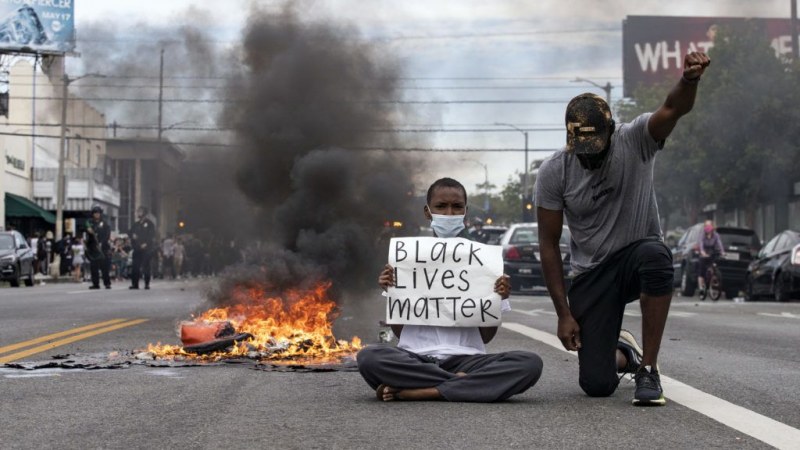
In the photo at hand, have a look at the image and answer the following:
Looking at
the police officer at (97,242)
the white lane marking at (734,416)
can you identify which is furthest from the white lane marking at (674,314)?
the police officer at (97,242)

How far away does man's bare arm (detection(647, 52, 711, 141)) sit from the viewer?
5957 mm

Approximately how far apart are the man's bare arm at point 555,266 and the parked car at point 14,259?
87.7 ft

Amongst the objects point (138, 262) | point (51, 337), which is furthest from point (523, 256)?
point (51, 337)

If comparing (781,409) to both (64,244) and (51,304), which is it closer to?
(51,304)

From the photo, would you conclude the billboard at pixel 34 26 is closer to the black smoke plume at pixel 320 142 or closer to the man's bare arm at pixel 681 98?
the black smoke plume at pixel 320 142

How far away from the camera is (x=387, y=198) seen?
47.0 ft

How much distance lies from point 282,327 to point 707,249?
18.1 metres

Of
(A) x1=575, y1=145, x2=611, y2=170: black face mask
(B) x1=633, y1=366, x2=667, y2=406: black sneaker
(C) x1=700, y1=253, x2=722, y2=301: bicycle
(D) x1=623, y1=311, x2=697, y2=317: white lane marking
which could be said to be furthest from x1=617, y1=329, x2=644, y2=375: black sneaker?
(C) x1=700, y1=253, x2=722, y2=301: bicycle

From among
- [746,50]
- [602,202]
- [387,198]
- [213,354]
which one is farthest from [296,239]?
[746,50]

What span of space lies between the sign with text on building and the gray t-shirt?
451 mm

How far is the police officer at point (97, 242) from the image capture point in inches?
1045

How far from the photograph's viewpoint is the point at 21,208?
51.6m

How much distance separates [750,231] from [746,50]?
13.6m

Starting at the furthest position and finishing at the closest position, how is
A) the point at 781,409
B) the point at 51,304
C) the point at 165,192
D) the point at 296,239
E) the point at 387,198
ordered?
1. the point at 165,192
2. the point at 51,304
3. the point at 387,198
4. the point at 296,239
5. the point at 781,409
